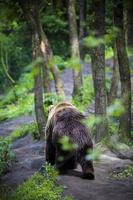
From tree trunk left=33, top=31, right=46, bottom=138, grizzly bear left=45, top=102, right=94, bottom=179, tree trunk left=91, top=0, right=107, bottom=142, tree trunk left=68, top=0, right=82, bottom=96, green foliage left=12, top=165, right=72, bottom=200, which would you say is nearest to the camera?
green foliage left=12, top=165, right=72, bottom=200

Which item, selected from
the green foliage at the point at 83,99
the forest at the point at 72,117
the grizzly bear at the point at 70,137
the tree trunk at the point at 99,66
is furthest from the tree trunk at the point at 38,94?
the green foliage at the point at 83,99

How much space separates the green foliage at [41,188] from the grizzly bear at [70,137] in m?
0.38

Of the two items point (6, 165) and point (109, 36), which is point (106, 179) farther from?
point (109, 36)

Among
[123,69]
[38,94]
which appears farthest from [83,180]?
[123,69]

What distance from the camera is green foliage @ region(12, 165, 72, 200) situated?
8.10 m

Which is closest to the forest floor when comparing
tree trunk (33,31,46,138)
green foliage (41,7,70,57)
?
tree trunk (33,31,46,138)

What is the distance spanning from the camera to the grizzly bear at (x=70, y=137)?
907cm

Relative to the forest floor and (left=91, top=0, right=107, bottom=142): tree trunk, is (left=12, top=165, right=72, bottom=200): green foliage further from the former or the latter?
(left=91, top=0, right=107, bottom=142): tree trunk

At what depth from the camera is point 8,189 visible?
8.85 metres

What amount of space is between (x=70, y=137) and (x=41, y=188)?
3.65ft

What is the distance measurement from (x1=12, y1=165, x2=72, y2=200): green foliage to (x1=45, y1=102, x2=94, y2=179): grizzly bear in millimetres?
377

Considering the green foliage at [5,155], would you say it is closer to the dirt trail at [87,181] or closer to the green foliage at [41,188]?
the dirt trail at [87,181]

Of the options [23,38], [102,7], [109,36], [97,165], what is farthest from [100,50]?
[23,38]

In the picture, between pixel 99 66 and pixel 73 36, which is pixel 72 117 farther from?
pixel 73 36
